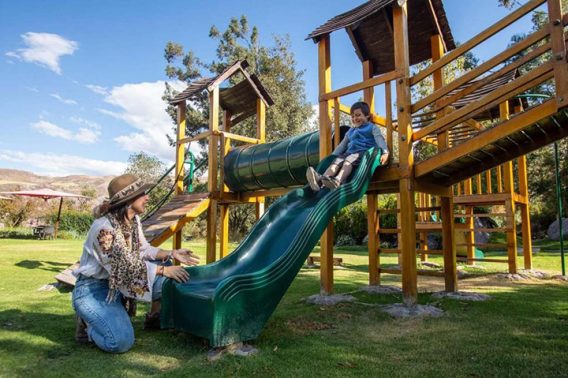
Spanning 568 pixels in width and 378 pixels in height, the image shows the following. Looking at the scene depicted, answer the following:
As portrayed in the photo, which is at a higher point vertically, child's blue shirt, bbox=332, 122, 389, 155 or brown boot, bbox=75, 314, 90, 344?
child's blue shirt, bbox=332, 122, 389, 155

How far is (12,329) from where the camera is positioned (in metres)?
3.73

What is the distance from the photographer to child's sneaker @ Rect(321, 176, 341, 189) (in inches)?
178

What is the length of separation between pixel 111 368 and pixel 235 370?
0.86 metres

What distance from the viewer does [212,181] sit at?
8141 millimetres

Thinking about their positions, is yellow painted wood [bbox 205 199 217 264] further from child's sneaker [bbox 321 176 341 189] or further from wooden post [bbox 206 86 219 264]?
child's sneaker [bbox 321 176 341 189]

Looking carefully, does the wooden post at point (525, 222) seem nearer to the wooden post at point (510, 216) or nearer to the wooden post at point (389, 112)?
the wooden post at point (510, 216)

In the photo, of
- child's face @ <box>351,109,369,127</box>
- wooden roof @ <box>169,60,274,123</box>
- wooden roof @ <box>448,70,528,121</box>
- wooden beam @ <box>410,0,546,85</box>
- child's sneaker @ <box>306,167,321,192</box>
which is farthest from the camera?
wooden roof @ <box>169,60,274,123</box>

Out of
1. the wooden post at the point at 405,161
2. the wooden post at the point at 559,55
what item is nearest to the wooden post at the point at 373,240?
the wooden post at the point at 405,161

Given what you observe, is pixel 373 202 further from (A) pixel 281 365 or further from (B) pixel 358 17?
(A) pixel 281 365

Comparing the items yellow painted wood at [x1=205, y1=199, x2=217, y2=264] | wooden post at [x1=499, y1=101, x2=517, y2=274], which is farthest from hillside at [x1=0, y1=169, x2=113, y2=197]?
wooden post at [x1=499, y1=101, x2=517, y2=274]

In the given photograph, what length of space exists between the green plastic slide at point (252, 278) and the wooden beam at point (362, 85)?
1261 mm

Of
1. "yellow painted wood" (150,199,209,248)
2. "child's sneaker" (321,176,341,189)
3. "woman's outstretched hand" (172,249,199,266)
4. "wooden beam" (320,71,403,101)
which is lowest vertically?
"woman's outstretched hand" (172,249,199,266)

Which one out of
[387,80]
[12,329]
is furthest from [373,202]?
[12,329]

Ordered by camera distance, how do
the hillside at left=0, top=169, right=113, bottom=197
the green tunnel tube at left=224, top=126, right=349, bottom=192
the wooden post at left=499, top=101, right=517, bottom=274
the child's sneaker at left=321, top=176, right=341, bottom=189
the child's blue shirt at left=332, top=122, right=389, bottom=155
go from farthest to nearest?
the hillside at left=0, top=169, right=113, bottom=197, the wooden post at left=499, top=101, right=517, bottom=274, the green tunnel tube at left=224, top=126, right=349, bottom=192, the child's blue shirt at left=332, top=122, right=389, bottom=155, the child's sneaker at left=321, top=176, right=341, bottom=189
